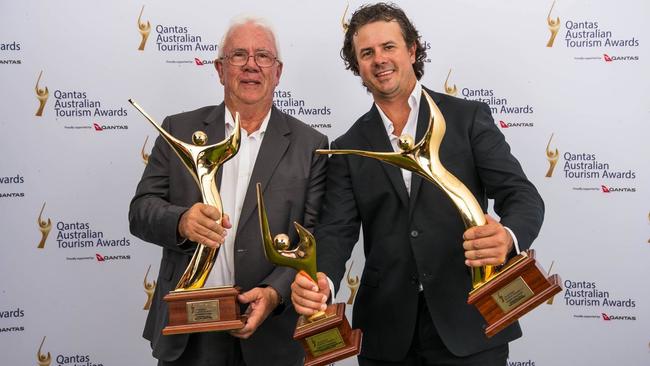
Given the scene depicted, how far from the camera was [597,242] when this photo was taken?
2.70 m

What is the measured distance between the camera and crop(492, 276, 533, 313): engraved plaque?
1.39m

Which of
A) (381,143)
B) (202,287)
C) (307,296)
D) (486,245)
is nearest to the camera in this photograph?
(486,245)

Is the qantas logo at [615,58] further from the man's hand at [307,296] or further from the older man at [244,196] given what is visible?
the man's hand at [307,296]

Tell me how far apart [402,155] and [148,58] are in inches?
63.7

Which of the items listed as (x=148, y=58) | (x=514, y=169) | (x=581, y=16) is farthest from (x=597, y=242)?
(x=148, y=58)

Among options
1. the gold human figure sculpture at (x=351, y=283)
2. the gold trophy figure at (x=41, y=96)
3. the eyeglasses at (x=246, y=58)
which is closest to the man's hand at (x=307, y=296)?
the eyeglasses at (x=246, y=58)

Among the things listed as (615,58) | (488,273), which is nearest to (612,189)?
(615,58)

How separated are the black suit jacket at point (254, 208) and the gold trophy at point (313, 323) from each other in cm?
25

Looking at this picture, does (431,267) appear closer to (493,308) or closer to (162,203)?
(493,308)

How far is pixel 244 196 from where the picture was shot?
1.84 m

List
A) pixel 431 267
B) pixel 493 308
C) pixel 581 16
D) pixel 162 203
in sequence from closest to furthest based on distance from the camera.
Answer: pixel 493 308
pixel 431 267
pixel 162 203
pixel 581 16

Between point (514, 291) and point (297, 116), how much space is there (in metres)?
1.55

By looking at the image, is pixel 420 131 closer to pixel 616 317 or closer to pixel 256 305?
pixel 256 305

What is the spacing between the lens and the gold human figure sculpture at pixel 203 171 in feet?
5.33
